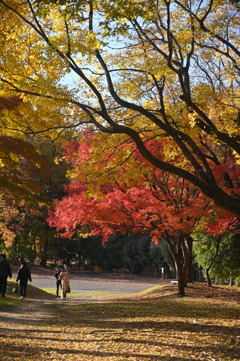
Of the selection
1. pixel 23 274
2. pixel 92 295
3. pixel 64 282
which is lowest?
pixel 92 295

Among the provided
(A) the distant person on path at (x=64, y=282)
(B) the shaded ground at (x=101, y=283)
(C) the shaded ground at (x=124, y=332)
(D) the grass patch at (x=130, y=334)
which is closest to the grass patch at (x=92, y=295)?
(A) the distant person on path at (x=64, y=282)

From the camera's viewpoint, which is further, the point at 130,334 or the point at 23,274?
the point at 23,274

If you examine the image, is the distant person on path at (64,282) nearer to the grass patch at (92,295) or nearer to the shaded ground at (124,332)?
the grass patch at (92,295)

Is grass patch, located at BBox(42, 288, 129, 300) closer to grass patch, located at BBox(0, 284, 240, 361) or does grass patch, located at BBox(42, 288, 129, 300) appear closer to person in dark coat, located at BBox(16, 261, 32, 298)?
person in dark coat, located at BBox(16, 261, 32, 298)

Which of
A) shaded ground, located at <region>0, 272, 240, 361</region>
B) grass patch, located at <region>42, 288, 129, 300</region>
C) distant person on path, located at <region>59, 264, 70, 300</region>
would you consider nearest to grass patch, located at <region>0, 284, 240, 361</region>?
shaded ground, located at <region>0, 272, 240, 361</region>

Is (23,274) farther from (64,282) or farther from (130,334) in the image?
(130,334)

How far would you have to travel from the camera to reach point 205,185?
8320 mm

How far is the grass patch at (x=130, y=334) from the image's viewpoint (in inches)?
281

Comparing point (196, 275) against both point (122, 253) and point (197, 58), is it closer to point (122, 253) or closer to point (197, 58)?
point (122, 253)

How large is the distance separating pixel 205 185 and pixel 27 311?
8176mm

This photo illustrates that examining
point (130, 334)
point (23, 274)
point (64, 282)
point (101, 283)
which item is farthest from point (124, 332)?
point (101, 283)

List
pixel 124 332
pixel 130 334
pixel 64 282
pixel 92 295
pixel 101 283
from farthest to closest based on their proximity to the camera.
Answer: pixel 101 283, pixel 92 295, pixel 64 282, pixel 124 332, pixel 130 334

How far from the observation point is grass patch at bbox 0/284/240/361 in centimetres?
712

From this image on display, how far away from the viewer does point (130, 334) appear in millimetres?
8836
